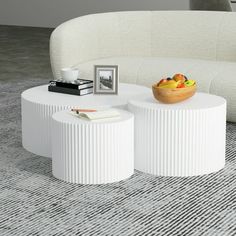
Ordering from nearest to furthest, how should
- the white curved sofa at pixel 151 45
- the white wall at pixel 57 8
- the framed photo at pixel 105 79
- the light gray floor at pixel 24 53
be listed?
the framed photo at pixel 105 79 < the white curved sofa at pixel 151 45 < the light gray floor at pixel 24 53 < the white wall at pixel 57 8

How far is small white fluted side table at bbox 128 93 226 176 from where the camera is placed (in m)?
3.11

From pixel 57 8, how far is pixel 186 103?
28.1 ft

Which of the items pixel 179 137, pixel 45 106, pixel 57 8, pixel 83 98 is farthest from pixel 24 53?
pixel 179 137

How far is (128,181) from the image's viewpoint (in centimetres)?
310

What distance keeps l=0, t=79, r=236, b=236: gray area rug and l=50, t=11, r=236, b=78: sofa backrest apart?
4.78ft

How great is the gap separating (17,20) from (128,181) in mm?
9471

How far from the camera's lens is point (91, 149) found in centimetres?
297

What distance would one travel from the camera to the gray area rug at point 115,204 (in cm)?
253

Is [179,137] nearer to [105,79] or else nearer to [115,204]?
[115,204]

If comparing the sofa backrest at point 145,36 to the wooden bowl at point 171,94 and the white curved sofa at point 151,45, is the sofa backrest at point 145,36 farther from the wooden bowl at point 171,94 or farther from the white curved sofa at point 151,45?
the wooden bowl at point 171,94

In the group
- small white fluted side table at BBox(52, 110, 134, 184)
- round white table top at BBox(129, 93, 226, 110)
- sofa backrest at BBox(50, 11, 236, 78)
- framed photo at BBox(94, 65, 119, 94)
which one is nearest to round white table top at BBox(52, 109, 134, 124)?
small white fluted side table at BBox(52, 110, 134, 184)

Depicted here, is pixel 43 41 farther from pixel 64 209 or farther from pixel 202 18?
pixel 64 209

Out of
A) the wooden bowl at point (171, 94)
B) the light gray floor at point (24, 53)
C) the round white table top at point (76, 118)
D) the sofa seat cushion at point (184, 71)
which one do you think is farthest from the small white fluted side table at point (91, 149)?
the light gray floor at point (24, 53)

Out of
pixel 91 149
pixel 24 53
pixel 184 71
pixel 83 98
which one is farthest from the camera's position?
pixel 24 53
